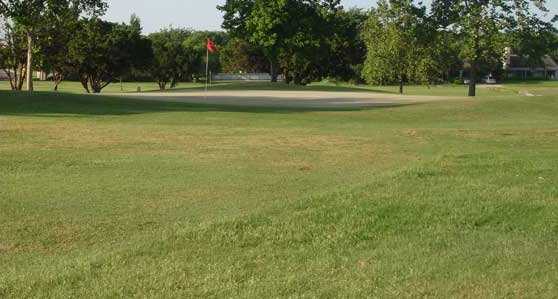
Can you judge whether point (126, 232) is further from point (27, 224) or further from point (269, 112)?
point (269, 112)

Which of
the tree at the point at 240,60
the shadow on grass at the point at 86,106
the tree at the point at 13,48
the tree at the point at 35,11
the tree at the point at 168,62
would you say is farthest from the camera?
the tree at the point at 240,60

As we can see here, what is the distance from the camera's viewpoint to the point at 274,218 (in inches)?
288

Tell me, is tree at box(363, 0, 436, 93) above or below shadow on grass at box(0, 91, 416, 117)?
above

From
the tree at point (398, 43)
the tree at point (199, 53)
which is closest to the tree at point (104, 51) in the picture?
the tree at point (199, 53)

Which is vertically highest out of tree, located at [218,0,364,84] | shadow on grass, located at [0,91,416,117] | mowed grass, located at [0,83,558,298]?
tree, located at [218,0,364,84]

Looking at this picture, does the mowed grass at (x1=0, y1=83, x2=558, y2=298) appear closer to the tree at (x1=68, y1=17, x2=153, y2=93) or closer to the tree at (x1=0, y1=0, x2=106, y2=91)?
the tree at (x1=0, y1=0, x2=106, y2=91)

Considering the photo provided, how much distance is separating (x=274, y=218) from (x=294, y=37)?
49.9 metres

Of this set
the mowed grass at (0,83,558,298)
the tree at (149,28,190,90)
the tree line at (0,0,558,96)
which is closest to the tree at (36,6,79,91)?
the tree line at (0,0,558,96)

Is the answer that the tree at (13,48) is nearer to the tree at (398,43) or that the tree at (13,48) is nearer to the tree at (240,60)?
the tree at (398,43)

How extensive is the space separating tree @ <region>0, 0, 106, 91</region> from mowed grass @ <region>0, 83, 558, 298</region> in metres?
25.2

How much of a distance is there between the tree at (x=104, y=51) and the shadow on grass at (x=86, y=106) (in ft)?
89.8

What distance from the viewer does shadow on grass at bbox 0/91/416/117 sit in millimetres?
23922

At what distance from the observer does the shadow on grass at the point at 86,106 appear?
78.5ft

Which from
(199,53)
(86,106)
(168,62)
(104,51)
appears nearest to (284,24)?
(104,51)
